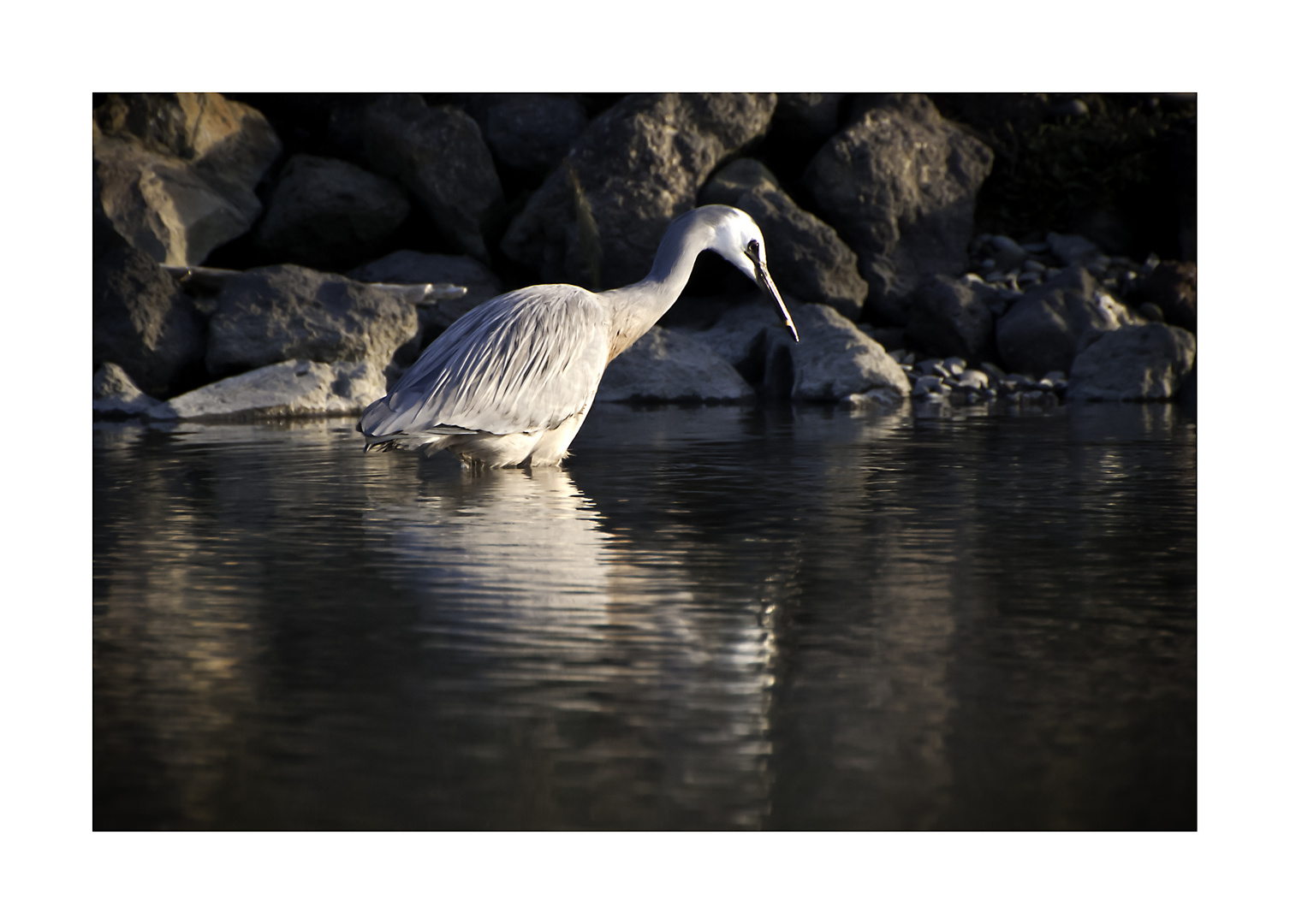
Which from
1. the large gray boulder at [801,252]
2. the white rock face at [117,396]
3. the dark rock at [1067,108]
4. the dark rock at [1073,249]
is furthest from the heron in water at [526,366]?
the dark rock at [1067,108]

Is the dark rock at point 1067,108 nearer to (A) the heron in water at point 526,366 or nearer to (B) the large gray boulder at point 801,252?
(B) the large gray boulder at point 801,252

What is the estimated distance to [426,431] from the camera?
19.4ft

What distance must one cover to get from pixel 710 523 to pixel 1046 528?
50.5 inches

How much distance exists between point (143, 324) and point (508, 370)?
6.65m

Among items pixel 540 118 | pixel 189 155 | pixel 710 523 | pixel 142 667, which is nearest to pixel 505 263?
pixel 540 118

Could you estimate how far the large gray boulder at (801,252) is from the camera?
14555 mm

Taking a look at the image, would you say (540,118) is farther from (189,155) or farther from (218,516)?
(218,516)

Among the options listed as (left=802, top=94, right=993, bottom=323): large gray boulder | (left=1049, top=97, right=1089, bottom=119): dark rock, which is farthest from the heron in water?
(left=1049, top=97, right=1089, bottom=119): dark rock

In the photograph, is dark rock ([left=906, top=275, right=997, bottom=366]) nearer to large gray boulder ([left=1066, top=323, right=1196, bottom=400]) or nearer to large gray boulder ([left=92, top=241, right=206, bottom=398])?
large gray boulder ([left=1066, top=323, right=1196, bottom=400])

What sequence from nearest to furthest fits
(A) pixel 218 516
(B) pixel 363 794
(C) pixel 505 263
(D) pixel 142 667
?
(B) pixel 363 794 < (D) pixel 142 667 < (A) pixel 218 516 < (C) pixel 505 263

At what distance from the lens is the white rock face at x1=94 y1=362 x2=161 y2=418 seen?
417 inches

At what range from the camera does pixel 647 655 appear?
10.3ft

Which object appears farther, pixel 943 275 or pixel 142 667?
pixel 943 275

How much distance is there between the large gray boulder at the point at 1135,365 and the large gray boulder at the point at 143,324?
8489 millimetres
